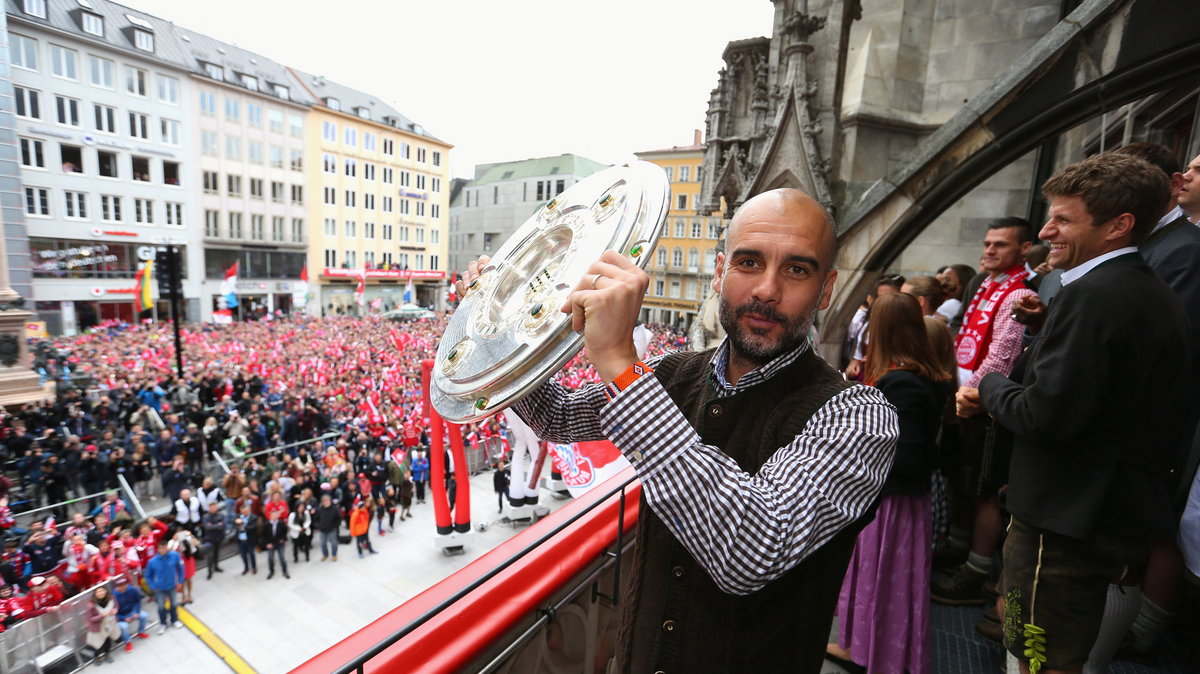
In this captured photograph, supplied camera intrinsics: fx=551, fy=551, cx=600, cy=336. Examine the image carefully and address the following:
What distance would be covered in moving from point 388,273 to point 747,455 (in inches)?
1891

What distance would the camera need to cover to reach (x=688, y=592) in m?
1.31

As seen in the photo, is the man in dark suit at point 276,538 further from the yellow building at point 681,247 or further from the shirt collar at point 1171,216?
the yellow building at point 681,247

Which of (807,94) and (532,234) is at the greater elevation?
(807,94)

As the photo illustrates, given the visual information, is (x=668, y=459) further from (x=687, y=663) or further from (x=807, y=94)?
(x=807, y=94)

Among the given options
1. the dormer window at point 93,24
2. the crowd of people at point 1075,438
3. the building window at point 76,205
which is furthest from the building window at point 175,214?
the crowd of people at point 1075,438

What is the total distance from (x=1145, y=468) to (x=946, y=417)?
1.22 m

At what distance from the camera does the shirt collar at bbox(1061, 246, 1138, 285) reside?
201 cm

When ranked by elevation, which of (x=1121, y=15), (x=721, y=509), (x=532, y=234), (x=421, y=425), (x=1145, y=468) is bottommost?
(x=421, y=425)

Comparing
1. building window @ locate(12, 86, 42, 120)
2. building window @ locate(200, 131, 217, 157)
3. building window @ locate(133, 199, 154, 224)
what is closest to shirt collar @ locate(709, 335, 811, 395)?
building window @ locate(12, 86, 42, 120)

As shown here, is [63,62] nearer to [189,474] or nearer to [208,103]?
[208,103]

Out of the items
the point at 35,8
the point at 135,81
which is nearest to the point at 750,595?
the point at 35,8

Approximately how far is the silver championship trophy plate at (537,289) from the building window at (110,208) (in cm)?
4057

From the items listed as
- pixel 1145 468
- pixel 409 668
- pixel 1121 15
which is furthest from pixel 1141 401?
pixel 1121 15

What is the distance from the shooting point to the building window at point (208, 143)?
35531 millimetres
